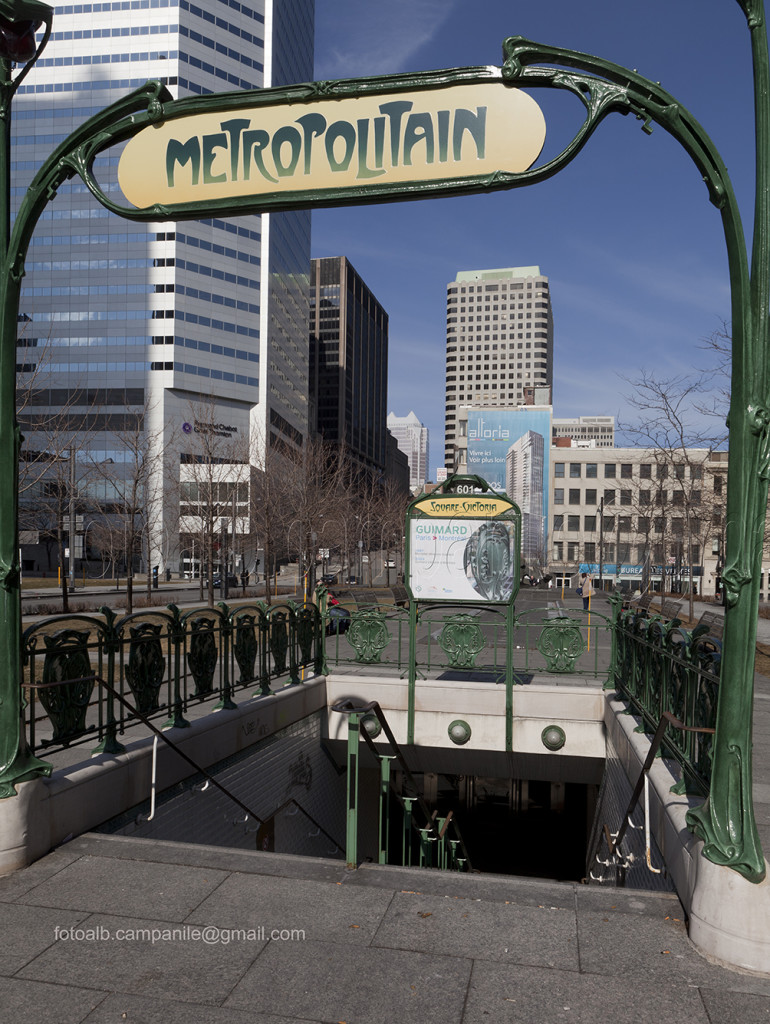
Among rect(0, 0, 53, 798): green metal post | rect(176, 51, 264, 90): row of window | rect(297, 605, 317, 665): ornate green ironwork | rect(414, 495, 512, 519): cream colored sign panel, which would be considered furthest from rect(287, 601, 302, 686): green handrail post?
rect(176, 51, 264, 90): row of window

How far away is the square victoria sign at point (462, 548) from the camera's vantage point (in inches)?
485

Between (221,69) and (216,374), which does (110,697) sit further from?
(221,69)

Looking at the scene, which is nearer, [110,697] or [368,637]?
[110,697]

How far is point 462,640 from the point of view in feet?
42.3

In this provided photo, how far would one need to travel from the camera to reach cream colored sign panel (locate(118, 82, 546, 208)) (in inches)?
181

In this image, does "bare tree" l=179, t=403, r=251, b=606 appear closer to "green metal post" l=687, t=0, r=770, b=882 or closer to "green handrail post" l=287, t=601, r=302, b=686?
"green handrail post" l=287, t=601, r=302, b=686

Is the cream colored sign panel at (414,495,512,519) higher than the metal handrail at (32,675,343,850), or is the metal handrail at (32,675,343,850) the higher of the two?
the cream colored sign panel at (414,495,512,519)

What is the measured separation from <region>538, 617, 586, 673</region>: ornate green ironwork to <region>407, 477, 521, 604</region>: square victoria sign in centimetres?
133

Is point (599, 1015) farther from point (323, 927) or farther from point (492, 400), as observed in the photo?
point (492, 400)

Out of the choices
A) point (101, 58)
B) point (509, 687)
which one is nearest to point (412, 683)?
point (509, 687)

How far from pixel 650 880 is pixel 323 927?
3534 mm

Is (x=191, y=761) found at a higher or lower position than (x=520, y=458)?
lower

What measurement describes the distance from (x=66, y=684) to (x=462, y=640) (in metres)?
7.74

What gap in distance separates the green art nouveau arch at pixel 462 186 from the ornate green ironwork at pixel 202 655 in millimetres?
3335
